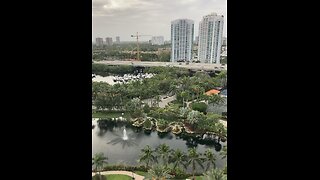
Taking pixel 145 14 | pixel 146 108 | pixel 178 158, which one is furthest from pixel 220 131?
pixel 145 14

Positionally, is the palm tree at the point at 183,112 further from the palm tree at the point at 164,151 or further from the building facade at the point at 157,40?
the building facade at the point at 157,40

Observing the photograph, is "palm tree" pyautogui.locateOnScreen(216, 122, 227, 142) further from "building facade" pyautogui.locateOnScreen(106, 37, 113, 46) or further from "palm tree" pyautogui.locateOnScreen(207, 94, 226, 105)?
"building facade" pyautogui.locateOnScreen(106, 37, 113, 46)

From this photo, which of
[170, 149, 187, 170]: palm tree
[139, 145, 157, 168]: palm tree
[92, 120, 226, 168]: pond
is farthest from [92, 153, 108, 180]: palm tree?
[170, 149, 187, 170]: palm tree

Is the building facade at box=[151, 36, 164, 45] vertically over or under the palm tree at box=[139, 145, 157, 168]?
over

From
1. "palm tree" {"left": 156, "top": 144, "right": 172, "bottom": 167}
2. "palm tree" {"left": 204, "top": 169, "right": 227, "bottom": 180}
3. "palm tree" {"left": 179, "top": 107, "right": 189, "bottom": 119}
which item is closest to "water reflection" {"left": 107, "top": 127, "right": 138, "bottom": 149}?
"palm tree" {"left": 156, "top": 144, "right": 172, "bottom": 167}

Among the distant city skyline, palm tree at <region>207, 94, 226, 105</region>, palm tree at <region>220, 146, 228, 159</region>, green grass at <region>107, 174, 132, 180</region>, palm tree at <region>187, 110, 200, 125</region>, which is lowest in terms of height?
green grass at <region>107, 174, 132, 180</region>

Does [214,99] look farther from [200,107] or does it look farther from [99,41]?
[99,41]
